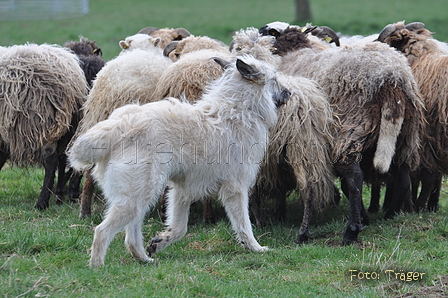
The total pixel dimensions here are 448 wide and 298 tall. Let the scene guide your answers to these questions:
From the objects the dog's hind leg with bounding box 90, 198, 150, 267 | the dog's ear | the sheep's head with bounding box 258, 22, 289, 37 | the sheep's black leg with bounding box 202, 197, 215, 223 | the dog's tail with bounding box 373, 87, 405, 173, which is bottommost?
the sheep's black leg with bounding box 202, 197, 215, 223

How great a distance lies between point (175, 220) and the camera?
5.75 metres

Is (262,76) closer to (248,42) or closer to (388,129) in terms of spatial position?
(388,129)

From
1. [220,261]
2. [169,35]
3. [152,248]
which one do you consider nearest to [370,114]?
[220,261]

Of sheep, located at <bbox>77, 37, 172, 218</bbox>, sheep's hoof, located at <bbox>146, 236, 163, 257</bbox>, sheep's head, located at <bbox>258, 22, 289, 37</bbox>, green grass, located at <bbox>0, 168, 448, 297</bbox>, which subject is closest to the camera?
green grass, located at <bbox>0, 168, 448, 297</bbox>

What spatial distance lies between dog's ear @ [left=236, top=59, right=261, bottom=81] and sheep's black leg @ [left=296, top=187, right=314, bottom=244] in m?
1.45

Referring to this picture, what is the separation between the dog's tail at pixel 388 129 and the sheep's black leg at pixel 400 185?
0.74 meters

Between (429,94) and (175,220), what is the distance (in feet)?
11.6

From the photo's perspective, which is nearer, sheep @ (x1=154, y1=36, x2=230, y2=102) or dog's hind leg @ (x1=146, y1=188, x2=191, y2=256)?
dog's hind leg @ (x1=146, y1=188, x2=191, y2=256)

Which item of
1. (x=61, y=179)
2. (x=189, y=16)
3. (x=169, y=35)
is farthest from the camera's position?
(x=189, y=16)

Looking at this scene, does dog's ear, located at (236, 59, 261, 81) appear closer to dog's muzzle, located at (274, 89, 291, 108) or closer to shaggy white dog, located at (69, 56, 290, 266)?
shaggy white dog, located at (69, 56, 290, 266)

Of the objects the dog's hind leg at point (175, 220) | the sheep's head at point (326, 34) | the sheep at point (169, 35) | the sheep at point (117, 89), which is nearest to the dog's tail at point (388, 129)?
the dog's hind leg at point (175, 220)

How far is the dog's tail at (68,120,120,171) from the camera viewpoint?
195 inches

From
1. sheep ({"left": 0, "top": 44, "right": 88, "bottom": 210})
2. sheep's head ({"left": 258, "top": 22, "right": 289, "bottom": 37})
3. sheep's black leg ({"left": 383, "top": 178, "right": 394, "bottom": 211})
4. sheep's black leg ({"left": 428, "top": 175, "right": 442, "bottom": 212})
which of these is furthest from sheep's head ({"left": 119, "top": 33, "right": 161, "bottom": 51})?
sheep's black leg ({"left": 428, "top": 175, "right": 442, "bottom": 212})

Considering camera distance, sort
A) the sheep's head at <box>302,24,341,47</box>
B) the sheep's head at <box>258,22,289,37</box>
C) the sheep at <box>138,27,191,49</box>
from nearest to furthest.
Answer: the sheep's head at <box>258,22,289,37</box>
the sheep's head at <box>302,24,341,47</box>
the sheep at <box>138,27,191,49</box>
